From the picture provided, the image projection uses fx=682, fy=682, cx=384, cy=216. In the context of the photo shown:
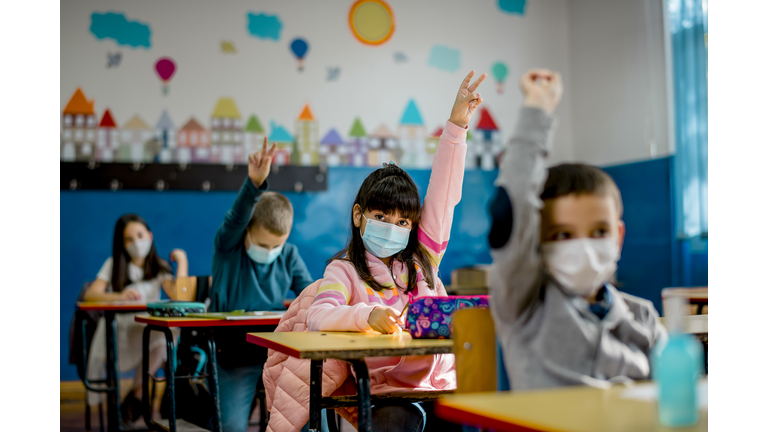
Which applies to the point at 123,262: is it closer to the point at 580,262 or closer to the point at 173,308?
the point at 173,308

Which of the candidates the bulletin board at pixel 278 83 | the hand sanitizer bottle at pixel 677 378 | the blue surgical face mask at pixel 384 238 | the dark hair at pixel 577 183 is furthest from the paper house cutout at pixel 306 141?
the hand sanitizer bottle at pixel 677 378

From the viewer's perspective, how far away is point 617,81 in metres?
5.26

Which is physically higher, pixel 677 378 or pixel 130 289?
pixel 677 378

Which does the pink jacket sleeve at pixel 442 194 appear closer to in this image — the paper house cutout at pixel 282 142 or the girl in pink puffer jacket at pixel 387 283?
the girl in pink puffer jacket at pixel 387 283

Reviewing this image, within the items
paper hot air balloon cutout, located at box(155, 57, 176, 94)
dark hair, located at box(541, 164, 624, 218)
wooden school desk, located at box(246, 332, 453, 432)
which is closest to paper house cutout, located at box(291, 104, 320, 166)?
paper hot air balloon cutout, located at box(155, 57, 176, 94)

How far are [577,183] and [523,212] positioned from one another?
13 centimetres

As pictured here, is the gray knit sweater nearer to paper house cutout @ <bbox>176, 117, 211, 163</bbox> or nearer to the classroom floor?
the classroom floor

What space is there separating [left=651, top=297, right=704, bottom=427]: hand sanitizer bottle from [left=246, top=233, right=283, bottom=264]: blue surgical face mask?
221 cm

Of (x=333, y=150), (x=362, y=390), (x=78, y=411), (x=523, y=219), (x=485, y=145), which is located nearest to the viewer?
(x=523, y=219)

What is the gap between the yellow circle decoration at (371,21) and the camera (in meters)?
5.45

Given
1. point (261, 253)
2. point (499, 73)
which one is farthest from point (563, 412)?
point (499, 73)

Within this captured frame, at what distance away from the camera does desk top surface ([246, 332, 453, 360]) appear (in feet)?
4.12

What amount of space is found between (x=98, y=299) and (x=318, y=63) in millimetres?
2513

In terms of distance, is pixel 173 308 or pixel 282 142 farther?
pixel 282 142
